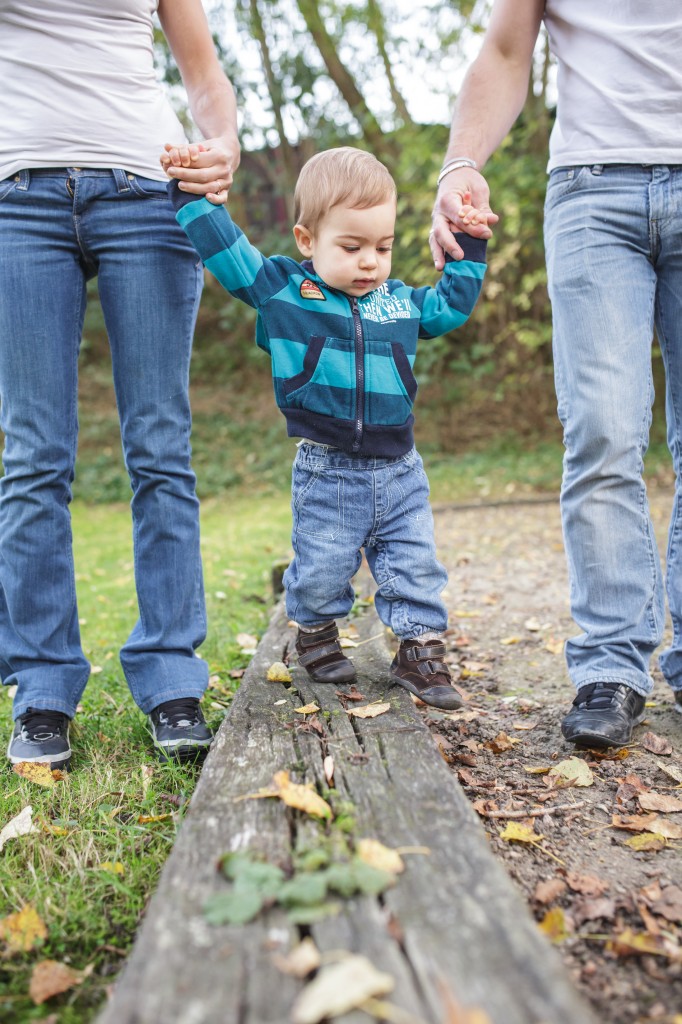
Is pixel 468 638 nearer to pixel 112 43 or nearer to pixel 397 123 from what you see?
pixel 112 43

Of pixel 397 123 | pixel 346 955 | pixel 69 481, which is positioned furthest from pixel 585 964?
pixel 397 123

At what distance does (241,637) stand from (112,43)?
2382 millimetres

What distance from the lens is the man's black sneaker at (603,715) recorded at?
2396 mm

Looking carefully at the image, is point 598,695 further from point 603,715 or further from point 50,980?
point 50,980

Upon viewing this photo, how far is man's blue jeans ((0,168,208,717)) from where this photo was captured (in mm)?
2328

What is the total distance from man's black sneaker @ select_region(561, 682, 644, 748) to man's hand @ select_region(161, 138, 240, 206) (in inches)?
67.2

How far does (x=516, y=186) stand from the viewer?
8.49 meters

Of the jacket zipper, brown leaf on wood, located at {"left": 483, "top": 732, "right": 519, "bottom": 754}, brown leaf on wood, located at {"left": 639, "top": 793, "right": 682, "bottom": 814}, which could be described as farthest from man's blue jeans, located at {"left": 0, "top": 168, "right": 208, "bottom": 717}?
brown leaf on wood, located at {"left": 639, "top": 793, "right": 682, "bottom": 814}

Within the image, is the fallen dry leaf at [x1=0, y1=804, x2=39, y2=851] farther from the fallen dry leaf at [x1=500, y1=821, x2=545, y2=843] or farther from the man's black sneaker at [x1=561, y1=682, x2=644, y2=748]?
the man's black sneaker at [x1=561, y1=682, x2=644, y2=748]

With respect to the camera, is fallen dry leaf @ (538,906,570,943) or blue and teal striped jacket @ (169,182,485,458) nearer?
fallen dry leaf @ (538,906,570,943)

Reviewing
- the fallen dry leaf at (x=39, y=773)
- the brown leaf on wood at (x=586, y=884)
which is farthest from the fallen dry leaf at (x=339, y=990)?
the fallen dry leaf at (x=39, y=773)

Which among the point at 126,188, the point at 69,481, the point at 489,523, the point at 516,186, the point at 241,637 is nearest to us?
the point at 126,188

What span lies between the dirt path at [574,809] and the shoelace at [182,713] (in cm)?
74

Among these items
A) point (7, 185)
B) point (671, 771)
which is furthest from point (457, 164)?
point (671, 771)
